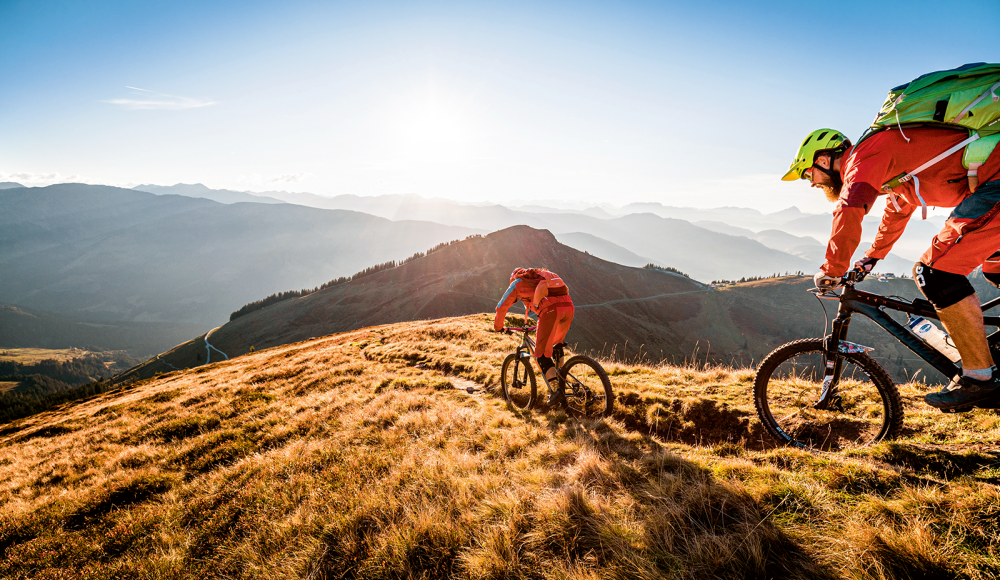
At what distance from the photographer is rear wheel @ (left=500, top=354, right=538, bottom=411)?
8703 millimetres

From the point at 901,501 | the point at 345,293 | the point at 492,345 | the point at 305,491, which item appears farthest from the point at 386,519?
the point at 345,293

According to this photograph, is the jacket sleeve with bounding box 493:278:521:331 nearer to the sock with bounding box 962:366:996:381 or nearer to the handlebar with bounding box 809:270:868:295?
the handlebar with bounding box 809:270:868:295

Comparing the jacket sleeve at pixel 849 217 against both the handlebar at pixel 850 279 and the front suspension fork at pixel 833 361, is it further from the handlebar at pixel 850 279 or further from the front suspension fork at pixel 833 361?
the front suspension fork at pixel 833 361

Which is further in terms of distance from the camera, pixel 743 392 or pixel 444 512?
pixel 743 392

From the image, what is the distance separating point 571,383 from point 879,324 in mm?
4723

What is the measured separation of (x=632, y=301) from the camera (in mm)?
95562

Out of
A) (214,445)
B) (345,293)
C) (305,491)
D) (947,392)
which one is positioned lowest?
(345,293)

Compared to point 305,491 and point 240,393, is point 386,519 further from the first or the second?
point 240,393

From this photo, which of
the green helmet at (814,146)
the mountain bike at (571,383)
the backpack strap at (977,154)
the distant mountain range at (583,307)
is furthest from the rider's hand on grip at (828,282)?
the distant mountain range at (583,307)

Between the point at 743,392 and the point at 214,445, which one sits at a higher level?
the point at 743,392

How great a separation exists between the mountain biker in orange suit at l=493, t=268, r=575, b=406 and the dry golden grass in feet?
2.84

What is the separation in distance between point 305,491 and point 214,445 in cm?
512

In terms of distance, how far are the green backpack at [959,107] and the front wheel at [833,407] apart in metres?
2.15

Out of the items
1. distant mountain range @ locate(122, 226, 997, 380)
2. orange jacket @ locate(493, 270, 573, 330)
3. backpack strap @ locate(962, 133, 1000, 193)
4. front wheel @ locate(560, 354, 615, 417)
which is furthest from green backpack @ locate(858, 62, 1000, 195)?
distant mountain range @ locate(122, 226, 997, 380)
